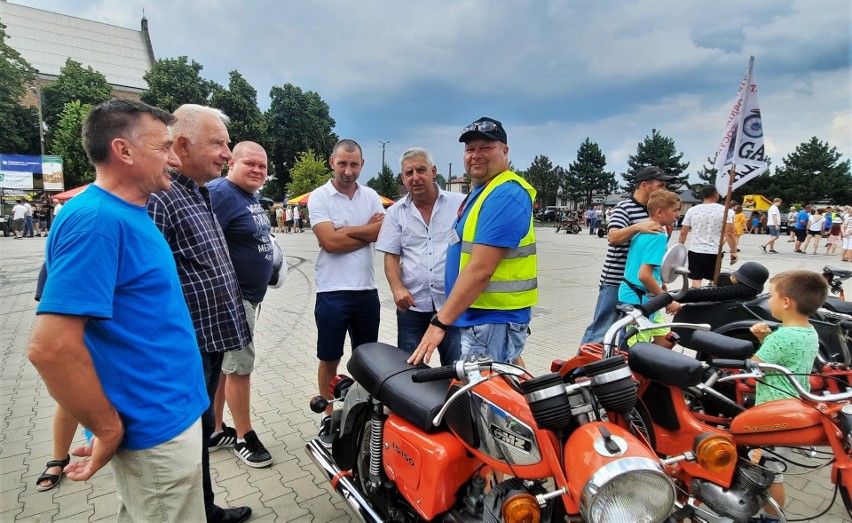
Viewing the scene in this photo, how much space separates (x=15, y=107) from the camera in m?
38.4

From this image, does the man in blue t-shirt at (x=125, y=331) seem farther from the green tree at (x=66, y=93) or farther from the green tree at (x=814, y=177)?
the green tree at (x=814, y=177)

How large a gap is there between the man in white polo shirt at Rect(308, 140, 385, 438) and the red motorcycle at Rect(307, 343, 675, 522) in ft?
3.15

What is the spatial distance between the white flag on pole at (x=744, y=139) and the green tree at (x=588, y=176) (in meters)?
68.0

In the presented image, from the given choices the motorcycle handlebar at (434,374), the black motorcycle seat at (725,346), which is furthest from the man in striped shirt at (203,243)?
the black motorcycle seat at (725,346)

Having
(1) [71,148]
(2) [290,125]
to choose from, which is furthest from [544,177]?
(1) [71,148]

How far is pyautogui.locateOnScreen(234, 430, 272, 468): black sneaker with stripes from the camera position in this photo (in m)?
3.03

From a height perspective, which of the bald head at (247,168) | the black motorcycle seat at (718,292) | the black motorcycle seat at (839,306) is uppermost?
the bald head at (247,168)

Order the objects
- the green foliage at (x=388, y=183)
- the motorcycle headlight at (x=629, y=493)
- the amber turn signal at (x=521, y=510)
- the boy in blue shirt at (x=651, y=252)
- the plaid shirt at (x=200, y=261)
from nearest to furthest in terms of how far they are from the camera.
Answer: the motorcycle headlight at (x=629, y=493) < the amber turn signal at (x=521, y=510) < the plaid shirt at (x=200, y=261) < the boy in blue shirt at (x=651, y=252) < the green foliage at (x=388, y=183)

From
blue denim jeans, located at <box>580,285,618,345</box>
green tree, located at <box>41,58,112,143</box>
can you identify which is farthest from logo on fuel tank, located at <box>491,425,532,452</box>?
green tree, located at <box>41,58,112,143</box>

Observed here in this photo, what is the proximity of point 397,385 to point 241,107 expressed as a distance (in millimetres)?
47955

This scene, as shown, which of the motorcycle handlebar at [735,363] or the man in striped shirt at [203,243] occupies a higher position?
the man in striped shirt at [203,243]

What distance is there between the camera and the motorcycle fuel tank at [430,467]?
1732 mm

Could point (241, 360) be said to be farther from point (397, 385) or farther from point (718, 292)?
point (718, 292)

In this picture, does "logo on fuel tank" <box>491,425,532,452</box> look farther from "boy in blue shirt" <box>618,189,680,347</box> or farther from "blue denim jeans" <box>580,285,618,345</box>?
"blue denim jeans" <box>580,285,618,345</box>
